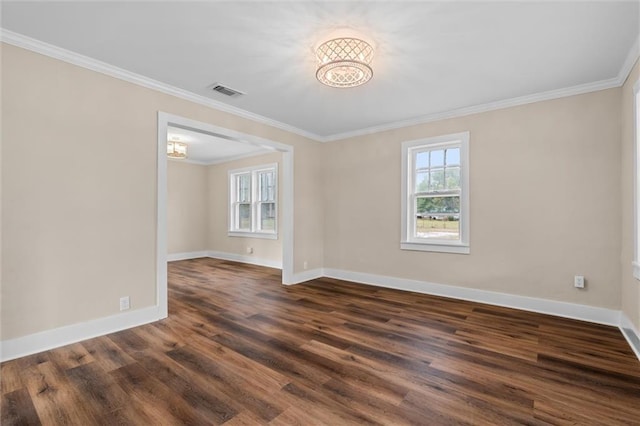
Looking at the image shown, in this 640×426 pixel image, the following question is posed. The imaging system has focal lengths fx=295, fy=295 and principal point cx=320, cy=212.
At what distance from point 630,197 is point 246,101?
168 inches

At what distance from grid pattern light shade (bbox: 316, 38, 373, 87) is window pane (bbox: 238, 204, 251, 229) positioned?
5137 millimetres

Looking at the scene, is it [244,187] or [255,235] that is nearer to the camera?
[255,235]

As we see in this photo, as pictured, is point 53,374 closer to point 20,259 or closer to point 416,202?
point 20,259

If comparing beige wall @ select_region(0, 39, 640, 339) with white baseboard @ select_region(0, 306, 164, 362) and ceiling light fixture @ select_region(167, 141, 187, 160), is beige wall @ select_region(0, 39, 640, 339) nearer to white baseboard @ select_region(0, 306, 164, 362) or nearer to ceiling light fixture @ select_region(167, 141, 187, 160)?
white baseboard @ select_region(0, 306, 164, 362)

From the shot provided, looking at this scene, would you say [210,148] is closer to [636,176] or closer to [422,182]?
[422,182]

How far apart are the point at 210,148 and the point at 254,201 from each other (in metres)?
1.56

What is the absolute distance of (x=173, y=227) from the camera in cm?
757

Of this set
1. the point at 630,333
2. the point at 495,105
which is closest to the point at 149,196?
the point at 495,105

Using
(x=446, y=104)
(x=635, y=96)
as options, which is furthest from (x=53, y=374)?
(x=635, y=96)

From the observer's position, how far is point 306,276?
528cm

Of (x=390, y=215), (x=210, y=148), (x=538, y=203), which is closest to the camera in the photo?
(x=538, y=203)

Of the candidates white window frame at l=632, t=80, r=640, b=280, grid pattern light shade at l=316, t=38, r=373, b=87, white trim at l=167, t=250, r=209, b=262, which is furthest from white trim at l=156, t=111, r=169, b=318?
white window frame at l=632, t=80, r=640, b=280

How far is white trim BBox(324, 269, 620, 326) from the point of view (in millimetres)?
3246

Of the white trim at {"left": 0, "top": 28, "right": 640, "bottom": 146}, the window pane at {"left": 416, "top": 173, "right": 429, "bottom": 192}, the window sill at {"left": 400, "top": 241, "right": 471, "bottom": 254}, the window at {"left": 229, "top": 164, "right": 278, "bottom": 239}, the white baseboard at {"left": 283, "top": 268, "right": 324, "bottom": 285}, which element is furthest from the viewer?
the window at {"left": 229, "top": 164, "right": 278, "bottom": 239}
